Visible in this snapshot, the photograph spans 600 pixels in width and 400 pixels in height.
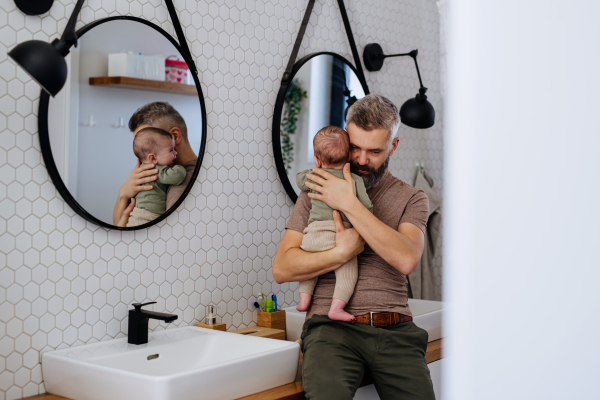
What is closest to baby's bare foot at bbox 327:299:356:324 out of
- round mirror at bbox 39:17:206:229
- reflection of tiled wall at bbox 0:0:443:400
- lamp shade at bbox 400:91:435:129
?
reflection of tiled wall at bbox 0:0:443:400

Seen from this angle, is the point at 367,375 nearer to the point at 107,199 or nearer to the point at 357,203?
the point at 357,203

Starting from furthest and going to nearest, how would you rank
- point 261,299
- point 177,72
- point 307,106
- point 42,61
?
point 307,106, point 261,299, point 177,72, point 42,61

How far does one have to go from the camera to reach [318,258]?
4.91ft

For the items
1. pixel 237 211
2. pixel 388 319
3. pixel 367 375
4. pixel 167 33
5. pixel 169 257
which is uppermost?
pixel 167 33

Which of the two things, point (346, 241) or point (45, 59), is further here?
point (346, 241)

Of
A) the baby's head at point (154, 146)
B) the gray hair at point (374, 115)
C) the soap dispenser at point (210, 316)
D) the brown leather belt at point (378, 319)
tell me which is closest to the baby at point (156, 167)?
the baby's head at point (154, 146)

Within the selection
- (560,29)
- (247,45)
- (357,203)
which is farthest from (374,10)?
(560,29)

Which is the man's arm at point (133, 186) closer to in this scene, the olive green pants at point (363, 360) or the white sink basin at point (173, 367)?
the white sink basin at point (173, 367)

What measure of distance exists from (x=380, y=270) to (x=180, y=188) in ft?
2.33

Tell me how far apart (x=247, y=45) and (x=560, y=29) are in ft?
5.84

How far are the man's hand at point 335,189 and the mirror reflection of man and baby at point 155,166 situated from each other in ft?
1.45

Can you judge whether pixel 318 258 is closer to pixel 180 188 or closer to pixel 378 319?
pixel 378 319

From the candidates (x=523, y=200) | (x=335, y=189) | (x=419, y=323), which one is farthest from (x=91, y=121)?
(x=523, y=200)

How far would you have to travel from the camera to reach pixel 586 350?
235 millimetres
